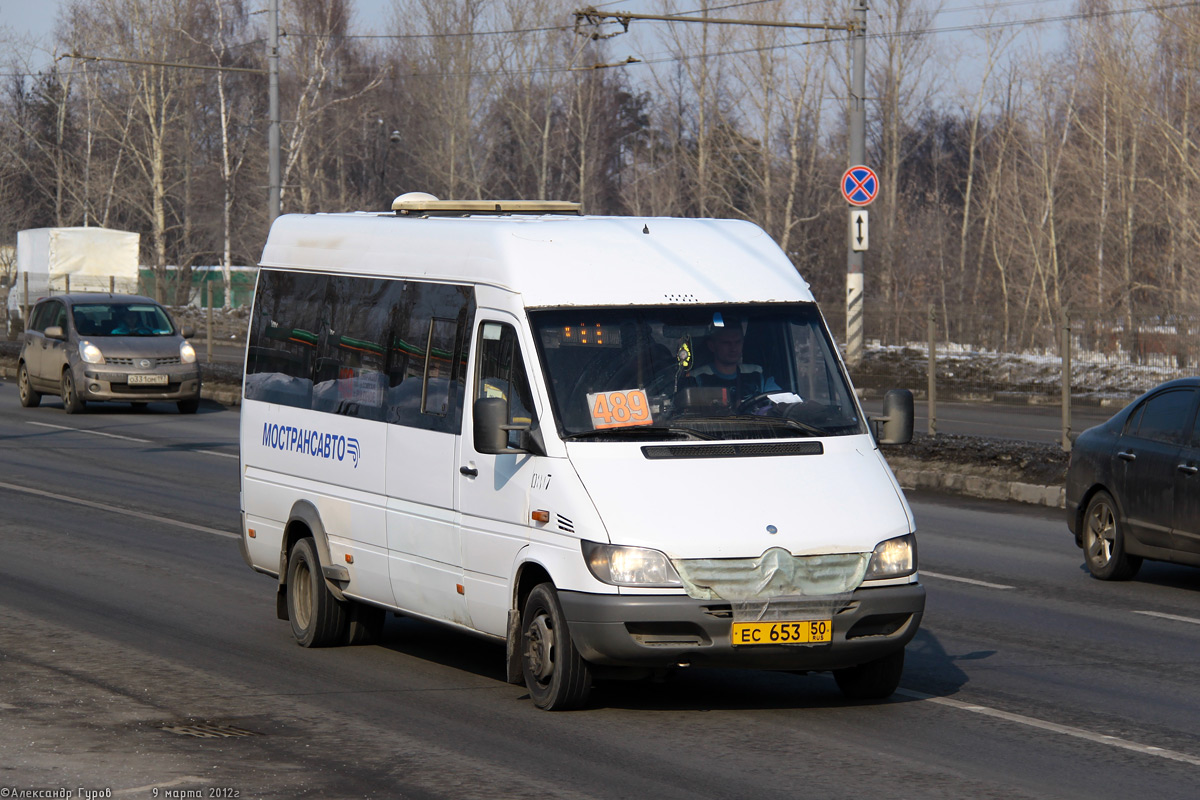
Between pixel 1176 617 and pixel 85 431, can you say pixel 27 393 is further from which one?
pixel 1176 617

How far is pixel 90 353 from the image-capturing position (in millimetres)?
25875

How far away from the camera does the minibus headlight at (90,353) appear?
25812 mm

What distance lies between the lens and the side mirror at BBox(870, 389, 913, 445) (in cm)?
823

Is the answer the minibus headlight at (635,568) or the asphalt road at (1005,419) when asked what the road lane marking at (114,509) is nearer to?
the minibus headlight at (635,568)

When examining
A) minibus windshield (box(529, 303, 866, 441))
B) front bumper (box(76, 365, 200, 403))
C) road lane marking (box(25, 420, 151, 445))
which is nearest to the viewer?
minibus windshield (box(529, 303, 866, 441))

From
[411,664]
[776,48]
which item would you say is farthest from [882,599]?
[776,48]

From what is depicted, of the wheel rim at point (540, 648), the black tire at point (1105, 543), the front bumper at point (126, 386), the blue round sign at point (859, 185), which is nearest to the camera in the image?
the wheel rim at point (540, 648)

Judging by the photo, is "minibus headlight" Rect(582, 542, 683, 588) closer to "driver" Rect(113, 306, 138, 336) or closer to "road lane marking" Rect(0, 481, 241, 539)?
"road lane marking" Rect(0, 481, 241, 539)

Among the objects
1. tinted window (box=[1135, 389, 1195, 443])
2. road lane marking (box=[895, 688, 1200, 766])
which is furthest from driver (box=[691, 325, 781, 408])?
tinted window (box=[1135, 389, 1195, 443])

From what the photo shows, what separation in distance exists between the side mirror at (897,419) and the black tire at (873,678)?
1.11m

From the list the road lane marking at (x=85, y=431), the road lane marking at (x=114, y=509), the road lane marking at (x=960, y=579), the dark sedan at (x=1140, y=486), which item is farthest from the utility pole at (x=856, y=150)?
Answer: the road lane marking at (x=960, y=579)

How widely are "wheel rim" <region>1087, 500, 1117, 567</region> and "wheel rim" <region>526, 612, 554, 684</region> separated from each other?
6.23m

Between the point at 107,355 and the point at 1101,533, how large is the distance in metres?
17.5

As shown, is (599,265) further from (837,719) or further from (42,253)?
(42,253)
